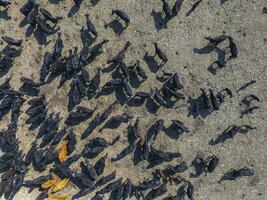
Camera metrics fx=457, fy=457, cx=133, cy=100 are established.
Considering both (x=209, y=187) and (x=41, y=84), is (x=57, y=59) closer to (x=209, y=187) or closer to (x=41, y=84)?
(x=41, y=84)

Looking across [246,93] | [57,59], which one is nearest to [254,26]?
[246,93]

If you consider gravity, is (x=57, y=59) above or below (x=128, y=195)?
above

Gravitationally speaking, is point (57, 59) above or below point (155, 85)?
below

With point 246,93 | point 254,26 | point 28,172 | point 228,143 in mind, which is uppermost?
point 254,26

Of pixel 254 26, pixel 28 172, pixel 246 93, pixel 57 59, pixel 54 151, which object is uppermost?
pixel 254 26

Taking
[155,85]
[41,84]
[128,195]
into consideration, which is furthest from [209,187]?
[41,84]

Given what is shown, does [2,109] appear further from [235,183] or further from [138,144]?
[235,183]
